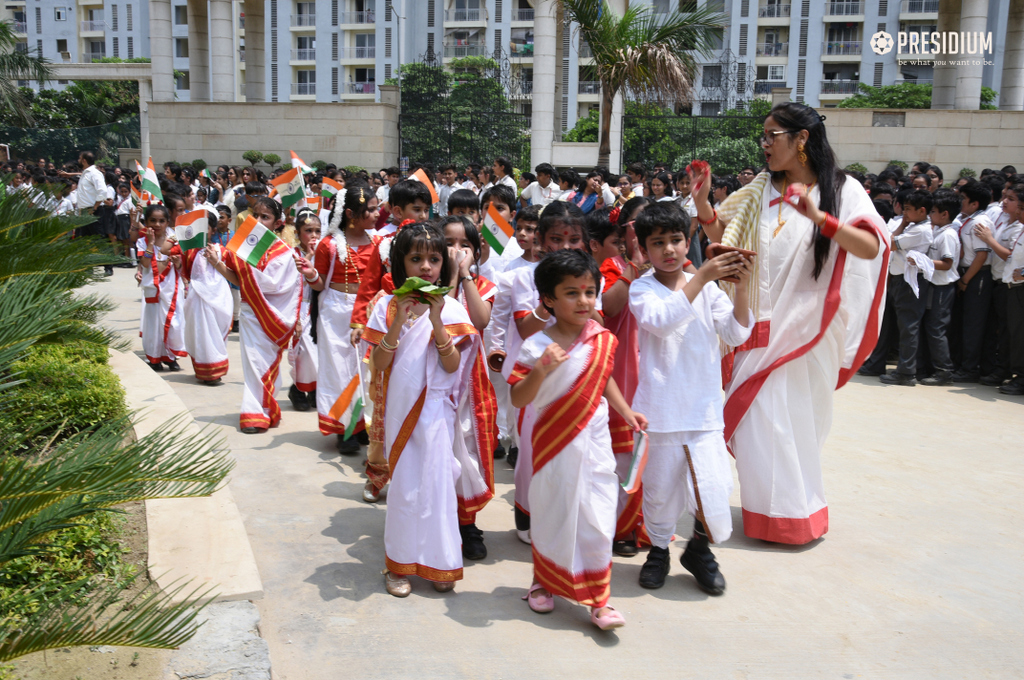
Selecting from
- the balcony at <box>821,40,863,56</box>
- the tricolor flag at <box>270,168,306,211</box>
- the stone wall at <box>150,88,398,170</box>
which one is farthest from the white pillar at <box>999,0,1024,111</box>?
the balcony at <box>821,40,863,56</box>

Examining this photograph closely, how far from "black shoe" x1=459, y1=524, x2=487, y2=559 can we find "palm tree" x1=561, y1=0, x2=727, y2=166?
11.9 metres

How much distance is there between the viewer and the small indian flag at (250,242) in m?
6.20

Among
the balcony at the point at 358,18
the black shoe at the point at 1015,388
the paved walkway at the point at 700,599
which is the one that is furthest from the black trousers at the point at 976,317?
the balcony at the point at 358,18

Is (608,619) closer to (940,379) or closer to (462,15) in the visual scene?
(940,379)

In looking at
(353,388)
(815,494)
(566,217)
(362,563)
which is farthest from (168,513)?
(815,494)

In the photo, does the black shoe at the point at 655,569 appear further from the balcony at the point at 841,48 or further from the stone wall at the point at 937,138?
the balcony at the point at 841,48

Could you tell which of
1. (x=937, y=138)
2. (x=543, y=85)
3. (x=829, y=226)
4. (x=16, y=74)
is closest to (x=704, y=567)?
(x=829, y=226)

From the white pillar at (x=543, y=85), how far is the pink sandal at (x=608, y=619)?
1560cm

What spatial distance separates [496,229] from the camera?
205 inches

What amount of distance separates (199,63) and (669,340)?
1034 inches

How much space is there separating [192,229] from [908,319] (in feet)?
21.0

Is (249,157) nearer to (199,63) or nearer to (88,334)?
(199,63)

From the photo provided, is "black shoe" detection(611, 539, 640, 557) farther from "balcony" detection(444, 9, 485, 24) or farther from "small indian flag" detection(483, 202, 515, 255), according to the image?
"balcony" detection(444, 9, 485, 24)

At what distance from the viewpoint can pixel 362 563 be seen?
13.0ft
